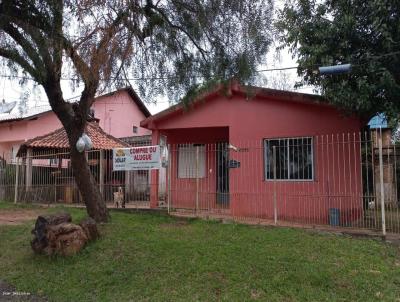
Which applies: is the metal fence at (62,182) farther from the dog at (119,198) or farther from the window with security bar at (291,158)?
the window with security bar at (291,158)

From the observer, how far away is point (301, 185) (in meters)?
11.2

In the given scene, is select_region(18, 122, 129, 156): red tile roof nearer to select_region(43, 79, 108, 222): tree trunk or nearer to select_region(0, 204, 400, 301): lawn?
select_region(43, 79, 108, 222): tree trunk

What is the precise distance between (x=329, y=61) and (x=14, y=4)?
21.1 ft

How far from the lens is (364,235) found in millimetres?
8797

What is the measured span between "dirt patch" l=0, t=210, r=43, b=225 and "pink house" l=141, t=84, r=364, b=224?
3.74 m

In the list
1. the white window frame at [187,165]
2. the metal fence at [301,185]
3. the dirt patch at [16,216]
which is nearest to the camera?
the metal fence at [301,185]

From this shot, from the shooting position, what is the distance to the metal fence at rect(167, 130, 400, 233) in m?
10.0

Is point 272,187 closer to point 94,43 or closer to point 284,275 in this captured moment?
point 284,275

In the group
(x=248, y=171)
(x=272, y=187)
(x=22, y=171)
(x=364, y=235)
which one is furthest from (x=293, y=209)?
(x=22, y=171)

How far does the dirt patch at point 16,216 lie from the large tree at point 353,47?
27.8 ft

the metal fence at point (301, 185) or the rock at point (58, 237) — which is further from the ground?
the metal fence at point (301, 185)

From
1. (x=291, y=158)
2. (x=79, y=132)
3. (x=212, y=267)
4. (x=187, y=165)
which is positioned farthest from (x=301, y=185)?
(x=79, y=132)

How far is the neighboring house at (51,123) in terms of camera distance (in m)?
22.2

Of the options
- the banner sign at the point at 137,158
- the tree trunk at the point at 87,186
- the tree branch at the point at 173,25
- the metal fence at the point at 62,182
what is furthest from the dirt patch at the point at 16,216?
the tree branch at the point at 173,25
